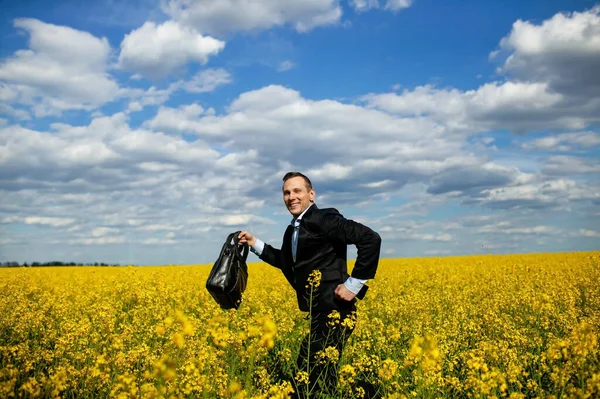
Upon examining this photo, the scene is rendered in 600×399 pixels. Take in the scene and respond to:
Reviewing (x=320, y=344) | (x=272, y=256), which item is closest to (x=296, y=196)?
(x=272, y=256)

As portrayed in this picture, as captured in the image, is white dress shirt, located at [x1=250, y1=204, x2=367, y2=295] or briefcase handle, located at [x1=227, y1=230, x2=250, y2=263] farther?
briefcase handle, located at [x1=227, y1=230, x2=250, y2=263]

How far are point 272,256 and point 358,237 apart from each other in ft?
3.61

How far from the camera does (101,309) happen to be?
19.1 ft

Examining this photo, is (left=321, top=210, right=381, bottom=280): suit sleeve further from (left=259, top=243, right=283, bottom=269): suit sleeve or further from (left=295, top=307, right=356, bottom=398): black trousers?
(left=259, top=243, right=283, bottom=269): suit sleeve

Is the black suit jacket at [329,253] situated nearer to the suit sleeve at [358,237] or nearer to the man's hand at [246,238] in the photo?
the suit sleeve at [358,237]

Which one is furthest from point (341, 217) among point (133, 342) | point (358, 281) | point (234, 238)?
point (133, 342)

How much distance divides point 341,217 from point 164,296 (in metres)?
4.32

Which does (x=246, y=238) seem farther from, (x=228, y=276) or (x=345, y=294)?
(x=345, y=294)

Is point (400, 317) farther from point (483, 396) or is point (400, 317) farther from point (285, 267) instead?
point (483, 396)

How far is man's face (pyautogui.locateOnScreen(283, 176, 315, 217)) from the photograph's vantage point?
4.43m

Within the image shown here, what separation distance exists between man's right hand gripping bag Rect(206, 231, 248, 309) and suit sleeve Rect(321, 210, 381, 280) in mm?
906

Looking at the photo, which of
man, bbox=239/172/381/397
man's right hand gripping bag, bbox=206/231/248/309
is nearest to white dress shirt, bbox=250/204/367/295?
man, bbox=239/172/381/397

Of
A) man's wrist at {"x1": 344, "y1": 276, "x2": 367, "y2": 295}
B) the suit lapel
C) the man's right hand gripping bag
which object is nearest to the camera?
man's wrist at {"x1": 344, "y1": 276, "x2": 367, "y2": 295}

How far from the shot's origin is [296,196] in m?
4.42
